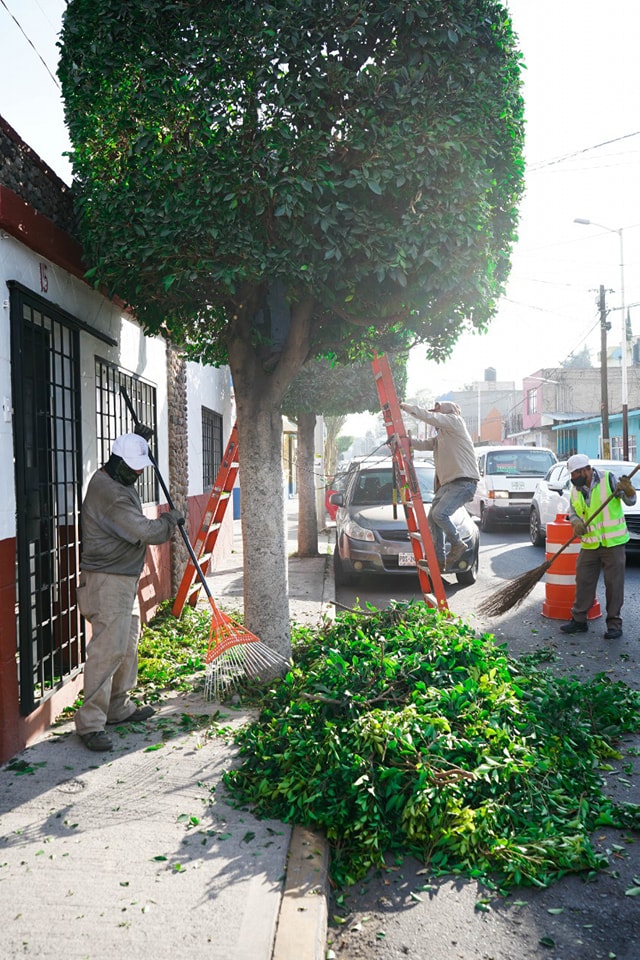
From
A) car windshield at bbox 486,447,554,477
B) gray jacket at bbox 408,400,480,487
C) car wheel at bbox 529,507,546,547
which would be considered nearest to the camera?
gray jacket at bbox 408,400,480,487

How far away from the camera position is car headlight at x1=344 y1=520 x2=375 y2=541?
10008mm

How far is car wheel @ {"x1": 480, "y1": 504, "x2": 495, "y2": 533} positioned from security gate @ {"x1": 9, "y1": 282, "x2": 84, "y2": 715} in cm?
1323

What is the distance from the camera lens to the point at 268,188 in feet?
15.0

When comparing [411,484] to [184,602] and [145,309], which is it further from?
[145,309]

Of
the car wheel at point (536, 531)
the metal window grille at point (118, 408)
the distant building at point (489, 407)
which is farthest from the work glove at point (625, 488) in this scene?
the distant building at point (489, 407)

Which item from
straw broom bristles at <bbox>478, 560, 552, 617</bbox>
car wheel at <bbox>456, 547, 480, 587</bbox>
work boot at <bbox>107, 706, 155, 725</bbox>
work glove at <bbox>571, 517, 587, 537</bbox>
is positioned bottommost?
work boot at <bbox>107, 706, 155, 725</bbox>

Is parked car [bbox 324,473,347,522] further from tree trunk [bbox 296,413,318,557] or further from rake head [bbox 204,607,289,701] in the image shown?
rake head [bbox 204,607,289,701]

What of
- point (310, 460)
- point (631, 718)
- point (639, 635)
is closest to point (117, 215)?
point (631, 718)

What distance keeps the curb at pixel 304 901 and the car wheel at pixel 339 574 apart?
268 inches

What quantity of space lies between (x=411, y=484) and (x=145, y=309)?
313 cm

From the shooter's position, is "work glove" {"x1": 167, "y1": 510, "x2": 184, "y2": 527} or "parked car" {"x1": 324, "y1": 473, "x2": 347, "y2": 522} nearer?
"work glove" {"x1": 167, "y1": 510, "x2": 184, "y2": 527}

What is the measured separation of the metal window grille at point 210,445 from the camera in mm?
12484

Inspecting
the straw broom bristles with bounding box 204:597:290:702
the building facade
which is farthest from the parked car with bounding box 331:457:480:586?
the straw broom bristles with bounding box 204:597:290:702

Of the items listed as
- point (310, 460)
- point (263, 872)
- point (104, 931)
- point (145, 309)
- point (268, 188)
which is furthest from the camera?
point (310, 460)
